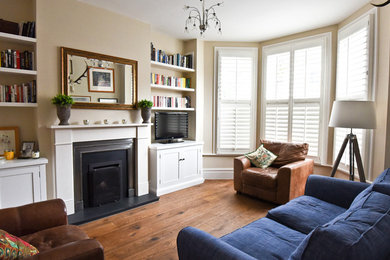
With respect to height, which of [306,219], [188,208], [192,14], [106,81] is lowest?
[188,208]

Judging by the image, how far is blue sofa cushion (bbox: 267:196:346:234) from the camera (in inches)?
74.7

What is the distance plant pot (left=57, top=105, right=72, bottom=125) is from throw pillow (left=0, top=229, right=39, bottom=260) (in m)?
1.80

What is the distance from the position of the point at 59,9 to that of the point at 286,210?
3.45m

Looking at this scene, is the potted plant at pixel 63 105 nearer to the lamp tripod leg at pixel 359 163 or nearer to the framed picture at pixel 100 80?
the framed picture at pixel 100 80

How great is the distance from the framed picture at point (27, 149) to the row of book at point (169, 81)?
1997 mm

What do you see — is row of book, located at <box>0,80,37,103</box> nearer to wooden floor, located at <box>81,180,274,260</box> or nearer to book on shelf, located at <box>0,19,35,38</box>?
book on shelf, located at <box>0,19,35,38</box>

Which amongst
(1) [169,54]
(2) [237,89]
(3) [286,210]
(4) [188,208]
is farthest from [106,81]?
(3) [286,210]

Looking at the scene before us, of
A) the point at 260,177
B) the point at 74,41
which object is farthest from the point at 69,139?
the point at 260,177

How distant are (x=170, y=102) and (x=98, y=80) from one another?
136cm

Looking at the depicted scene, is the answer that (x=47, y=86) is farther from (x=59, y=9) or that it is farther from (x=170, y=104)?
(x=170, y=104)

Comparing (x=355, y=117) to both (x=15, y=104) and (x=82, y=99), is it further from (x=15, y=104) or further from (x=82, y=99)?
(x=15, y=104)

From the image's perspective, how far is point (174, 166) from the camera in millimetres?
3965

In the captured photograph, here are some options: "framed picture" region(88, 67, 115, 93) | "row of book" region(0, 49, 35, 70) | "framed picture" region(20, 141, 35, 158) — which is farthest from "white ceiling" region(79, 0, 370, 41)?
"framed picture" region(20, 141, 35, 158)

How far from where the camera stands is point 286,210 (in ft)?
6.89
